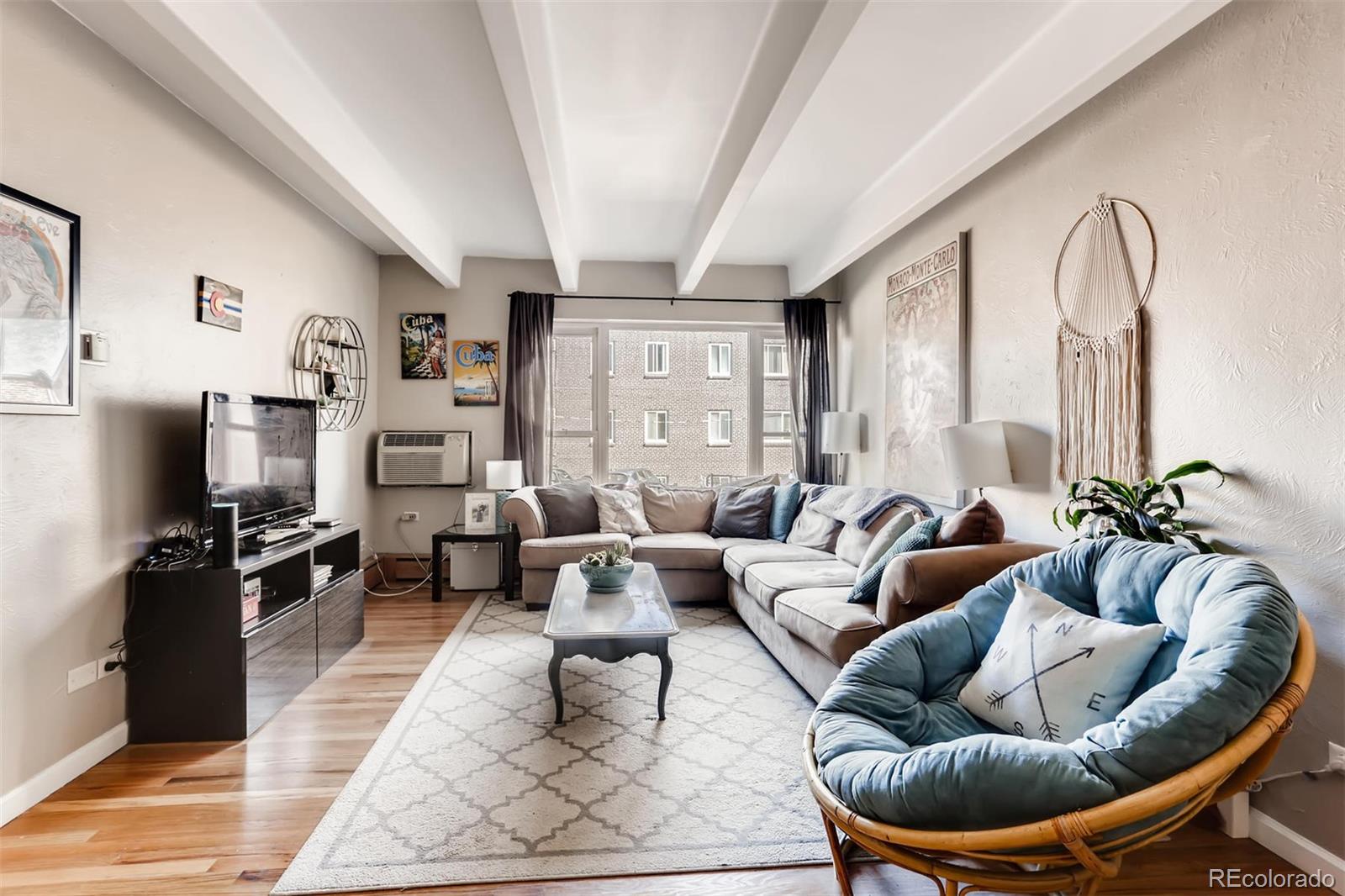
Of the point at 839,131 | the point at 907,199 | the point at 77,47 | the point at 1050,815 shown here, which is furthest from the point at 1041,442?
the point at 77,47

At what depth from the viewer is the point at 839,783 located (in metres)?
1.38

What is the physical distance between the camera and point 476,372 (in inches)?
206

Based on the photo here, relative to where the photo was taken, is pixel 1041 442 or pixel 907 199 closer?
pixel 1041 442

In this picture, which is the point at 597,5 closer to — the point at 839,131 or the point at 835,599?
the point at 839,131

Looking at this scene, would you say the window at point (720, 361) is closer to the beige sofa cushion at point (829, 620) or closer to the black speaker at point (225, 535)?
the beige sofa cushion at point (829, 620)

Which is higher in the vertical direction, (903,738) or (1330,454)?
(1330,454)

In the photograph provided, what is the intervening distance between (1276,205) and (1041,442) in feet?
4.01

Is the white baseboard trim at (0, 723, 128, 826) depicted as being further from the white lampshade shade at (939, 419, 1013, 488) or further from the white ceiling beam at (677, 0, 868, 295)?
the white lampshade shade at (939, 419, 1013, 488)

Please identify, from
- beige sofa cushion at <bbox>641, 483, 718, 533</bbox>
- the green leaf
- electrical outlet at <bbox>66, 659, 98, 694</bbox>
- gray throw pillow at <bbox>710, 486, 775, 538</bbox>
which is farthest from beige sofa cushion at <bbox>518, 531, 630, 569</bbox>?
the green leaf

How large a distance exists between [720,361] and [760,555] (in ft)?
6.90

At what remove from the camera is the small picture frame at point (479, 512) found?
15.6 feet

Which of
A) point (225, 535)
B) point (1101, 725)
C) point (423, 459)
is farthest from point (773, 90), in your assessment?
point (423, 459)

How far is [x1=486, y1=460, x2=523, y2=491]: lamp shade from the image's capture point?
4848 millimetres

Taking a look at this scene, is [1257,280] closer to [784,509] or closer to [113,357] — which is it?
[784,509]
